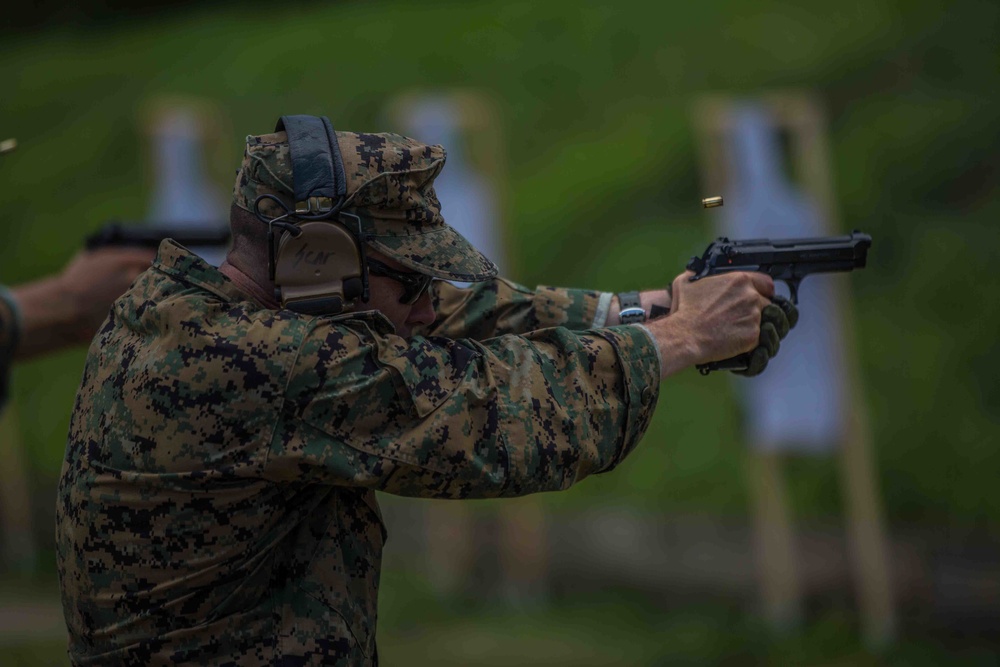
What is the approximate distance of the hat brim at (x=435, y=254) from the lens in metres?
Answer: 2.07

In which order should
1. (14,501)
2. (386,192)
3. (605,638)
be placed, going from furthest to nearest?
(14,501) → (605,638) → (386,192)

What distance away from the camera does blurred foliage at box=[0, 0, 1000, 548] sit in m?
5.31

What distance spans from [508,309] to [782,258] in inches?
25.5

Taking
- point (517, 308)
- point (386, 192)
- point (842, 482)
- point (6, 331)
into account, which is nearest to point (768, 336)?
point (517, 308)

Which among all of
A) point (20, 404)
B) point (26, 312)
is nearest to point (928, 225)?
point (26, 312)

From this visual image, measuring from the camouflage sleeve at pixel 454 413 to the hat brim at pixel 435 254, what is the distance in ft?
0.43

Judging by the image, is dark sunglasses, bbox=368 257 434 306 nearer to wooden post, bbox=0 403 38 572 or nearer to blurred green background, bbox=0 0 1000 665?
blurred green background, bbox=0 0 1000 665

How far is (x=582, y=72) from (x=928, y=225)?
191 centimetres

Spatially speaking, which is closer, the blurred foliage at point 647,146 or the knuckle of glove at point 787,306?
the knuckle of glove at point 787,306

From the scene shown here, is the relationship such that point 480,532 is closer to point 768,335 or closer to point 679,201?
point 679,201

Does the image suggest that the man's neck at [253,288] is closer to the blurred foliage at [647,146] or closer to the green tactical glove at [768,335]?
the green tactical glove at [768,335]

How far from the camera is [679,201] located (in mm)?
5691

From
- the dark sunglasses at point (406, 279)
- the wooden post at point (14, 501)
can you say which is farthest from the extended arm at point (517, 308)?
the wooden post at point (14, 501)

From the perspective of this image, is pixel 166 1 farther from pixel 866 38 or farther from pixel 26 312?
pixel 866 38
